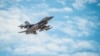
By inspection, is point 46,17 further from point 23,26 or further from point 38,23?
point 23,26

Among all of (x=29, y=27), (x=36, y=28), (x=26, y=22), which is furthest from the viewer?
(x=26, y=22)

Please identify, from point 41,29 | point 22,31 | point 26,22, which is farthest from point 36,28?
point 26,22

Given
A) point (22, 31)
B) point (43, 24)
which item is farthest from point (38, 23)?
point (22, 31)

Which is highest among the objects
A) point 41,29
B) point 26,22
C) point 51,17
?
point 26,22

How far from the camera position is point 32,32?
4534 cm

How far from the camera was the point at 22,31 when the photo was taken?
148ft

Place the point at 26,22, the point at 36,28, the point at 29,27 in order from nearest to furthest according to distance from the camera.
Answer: the point at 36,28 < the point at 29,27 < the point at 26,22

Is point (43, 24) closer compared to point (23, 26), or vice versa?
point (43, 24)

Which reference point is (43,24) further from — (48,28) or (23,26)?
(23,26)

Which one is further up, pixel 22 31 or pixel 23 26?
pixel 23 26

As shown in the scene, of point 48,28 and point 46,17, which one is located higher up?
point 46,17

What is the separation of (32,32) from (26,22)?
7622 mm

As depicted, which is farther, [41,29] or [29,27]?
[29,27]

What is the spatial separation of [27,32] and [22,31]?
4.62 feet
